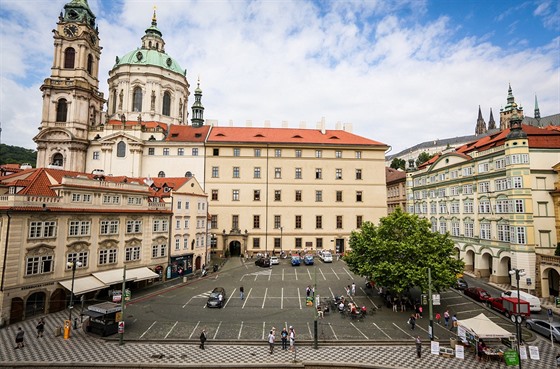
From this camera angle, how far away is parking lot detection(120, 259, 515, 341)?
81.5 ft

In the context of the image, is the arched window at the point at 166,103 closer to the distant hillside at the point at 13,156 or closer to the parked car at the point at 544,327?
the distant hillside at the point at 13,156

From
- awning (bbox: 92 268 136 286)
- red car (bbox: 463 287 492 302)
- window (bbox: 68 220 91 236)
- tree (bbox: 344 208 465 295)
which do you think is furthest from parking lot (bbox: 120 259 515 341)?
window (bbox: 68 220 91 236)

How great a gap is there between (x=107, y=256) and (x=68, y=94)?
4209 centimetres

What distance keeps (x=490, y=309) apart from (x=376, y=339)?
14830 millimetres

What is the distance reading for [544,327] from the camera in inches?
982

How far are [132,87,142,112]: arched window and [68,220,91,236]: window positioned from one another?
4409 centimetres

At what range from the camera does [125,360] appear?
2052 centimetres

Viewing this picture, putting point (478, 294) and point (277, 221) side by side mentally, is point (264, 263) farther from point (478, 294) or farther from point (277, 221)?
point (478, 294)

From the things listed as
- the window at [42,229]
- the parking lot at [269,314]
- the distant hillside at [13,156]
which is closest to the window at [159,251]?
the parking lot at [269,314]

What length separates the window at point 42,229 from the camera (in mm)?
28133

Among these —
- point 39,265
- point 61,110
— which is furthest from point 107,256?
point 61,110

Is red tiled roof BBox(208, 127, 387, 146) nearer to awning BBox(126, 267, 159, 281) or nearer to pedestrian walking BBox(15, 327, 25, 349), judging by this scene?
awning BBox(126, 267, 159, 281)

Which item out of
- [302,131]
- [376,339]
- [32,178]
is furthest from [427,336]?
[302,131]

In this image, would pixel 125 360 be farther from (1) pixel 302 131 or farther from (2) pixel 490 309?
(1) pixel 302 131
